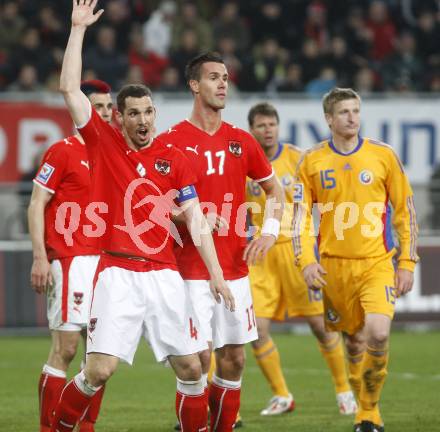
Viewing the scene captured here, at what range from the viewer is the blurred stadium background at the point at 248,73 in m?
15.7

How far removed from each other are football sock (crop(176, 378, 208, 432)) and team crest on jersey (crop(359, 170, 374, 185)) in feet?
7.74

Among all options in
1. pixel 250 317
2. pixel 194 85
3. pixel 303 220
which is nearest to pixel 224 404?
pixel 250 317

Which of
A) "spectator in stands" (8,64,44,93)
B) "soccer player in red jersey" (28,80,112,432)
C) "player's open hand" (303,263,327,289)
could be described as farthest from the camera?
"spectator in stands" (8,64,44,93)

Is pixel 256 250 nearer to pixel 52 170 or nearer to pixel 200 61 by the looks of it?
pixel 200 61

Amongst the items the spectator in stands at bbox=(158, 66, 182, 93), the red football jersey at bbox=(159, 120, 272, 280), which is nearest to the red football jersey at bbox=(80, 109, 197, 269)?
the red football jersey at bbox=(159, 120, 272, 280)

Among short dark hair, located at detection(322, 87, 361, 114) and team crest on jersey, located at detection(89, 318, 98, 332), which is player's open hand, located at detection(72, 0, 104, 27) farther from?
short dark hair, located at detection(322, 87, 361, 114)

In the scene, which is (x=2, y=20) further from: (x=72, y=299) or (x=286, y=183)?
(x=72, y=299)

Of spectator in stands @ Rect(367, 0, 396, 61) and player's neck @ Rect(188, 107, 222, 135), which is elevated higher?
spectator in stands @ Rect(367, 0, 396, 61)

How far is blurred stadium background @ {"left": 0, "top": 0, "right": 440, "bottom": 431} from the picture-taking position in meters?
15.7

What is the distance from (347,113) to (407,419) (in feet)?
8.28

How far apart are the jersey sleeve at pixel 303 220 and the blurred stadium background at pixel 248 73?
4.41 metres

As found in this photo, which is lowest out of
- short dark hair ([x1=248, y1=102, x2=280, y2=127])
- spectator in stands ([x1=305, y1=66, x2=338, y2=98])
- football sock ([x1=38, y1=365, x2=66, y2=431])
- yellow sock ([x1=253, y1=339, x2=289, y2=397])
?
yellow sock ([x1=253, y1=339, x2=289, y2=397])

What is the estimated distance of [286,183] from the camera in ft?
33.9

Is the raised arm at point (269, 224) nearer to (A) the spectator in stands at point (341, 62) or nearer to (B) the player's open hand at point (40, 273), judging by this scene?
(B) the player's open hand at point (40, 273)
